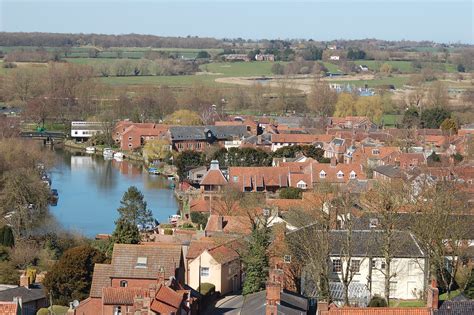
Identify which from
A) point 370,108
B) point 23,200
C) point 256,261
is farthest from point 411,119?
point 256,261

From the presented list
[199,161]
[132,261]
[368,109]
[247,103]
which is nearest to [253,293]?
[132,261]

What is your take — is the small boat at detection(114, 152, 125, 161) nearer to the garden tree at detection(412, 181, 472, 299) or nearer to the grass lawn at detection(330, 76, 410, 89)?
the garden tree at detection(412, 181, 472, 299)

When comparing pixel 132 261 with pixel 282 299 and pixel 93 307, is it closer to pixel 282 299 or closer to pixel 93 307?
pixel 93 307

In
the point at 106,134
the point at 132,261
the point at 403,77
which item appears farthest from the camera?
the point at 403,77

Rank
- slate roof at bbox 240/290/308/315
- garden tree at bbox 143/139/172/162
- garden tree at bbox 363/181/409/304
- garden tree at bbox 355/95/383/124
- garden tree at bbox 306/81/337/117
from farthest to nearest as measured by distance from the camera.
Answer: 1. garden tree at bbox 306/81/337/117
2. garden tree at bbox 355/95/383/124
3. garden tree at bbox 143/139/172/162
4. garden tree at bbox 363/181/409/304
5. slate roof at bbox 240/290/308/315

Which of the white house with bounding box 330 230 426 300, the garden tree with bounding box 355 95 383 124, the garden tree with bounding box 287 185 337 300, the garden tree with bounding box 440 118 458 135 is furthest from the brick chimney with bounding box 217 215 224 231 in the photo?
the garden tree with bounding box 355 95 383 124
